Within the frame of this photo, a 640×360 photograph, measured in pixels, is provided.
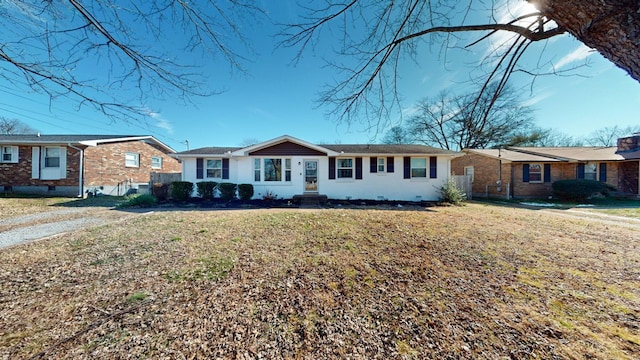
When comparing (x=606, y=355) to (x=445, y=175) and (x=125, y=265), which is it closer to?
(x=125, y=265)

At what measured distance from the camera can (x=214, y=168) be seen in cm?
1261

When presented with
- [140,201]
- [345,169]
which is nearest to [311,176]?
[345,169]

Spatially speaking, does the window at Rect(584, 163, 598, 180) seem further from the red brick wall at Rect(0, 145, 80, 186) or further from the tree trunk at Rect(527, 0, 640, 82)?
the red brick wall at Rect(0, 145, 80, 186)

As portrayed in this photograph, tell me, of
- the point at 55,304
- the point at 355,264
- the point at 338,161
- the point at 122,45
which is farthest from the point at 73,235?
the point at 338,161

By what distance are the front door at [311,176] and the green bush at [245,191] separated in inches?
123

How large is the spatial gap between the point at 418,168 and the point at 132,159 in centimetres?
2010

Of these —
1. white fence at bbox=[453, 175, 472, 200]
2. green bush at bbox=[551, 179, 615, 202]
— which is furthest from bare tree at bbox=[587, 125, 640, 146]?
white fence at bbox=[453, 175, 472, 200]

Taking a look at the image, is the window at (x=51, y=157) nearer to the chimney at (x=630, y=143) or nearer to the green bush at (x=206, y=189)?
the green bush at (x=206, y=189)

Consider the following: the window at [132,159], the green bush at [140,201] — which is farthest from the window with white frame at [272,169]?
the window at [132,159]

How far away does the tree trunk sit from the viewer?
143 cm

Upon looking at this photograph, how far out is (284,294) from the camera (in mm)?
2811

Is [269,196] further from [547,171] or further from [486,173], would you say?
[547,171]

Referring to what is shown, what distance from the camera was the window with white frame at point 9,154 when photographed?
12852mm

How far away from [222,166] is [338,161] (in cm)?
689
